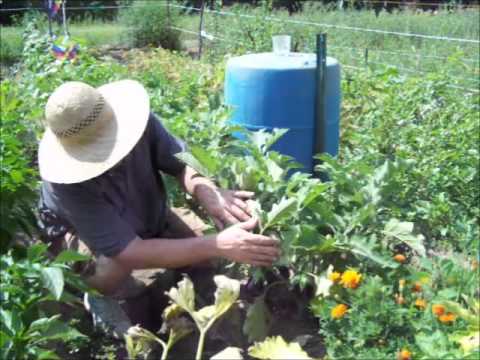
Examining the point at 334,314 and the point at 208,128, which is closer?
the point at 334,314

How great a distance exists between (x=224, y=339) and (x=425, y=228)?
0.92 meters

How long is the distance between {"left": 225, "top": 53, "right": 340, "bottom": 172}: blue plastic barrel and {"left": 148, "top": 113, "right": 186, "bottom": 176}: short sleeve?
69 centimetres

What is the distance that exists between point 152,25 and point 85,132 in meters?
10.2

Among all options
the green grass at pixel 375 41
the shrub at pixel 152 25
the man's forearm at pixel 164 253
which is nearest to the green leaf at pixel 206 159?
the man's forearm at pixel 164 253

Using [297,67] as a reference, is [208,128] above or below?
below

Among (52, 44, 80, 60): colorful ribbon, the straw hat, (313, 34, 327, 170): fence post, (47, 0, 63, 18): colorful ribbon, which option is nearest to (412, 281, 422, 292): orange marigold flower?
the straw hat

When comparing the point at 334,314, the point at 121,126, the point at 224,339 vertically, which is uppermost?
the point at 121,126

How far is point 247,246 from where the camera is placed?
2299 millimetres

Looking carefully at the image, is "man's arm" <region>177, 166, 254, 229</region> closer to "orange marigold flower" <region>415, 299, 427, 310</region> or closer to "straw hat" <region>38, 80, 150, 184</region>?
"straw hat" <region>38, 80, 150, 184</region>

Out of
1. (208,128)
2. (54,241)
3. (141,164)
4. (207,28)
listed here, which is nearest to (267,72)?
(208,128)

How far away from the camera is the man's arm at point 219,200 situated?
251cm

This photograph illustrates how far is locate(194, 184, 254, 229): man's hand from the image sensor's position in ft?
8.21

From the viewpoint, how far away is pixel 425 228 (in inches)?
113

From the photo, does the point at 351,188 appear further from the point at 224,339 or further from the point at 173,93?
the point at 173,93
